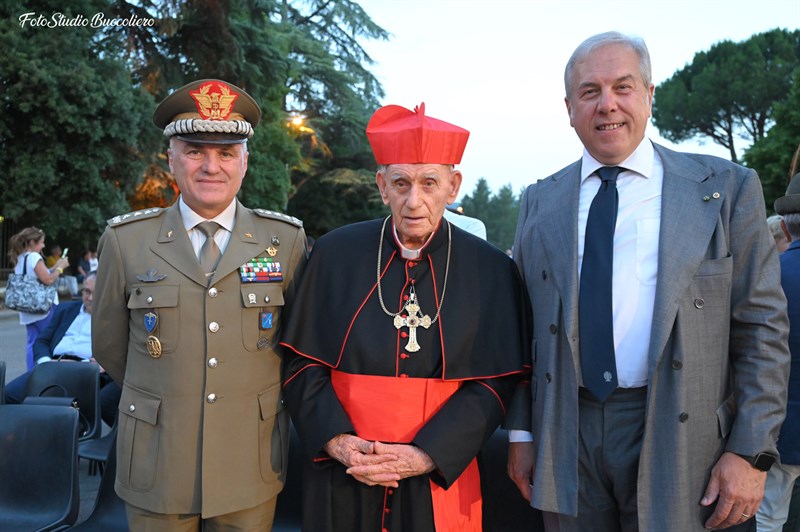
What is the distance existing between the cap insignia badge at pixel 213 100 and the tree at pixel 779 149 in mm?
21705

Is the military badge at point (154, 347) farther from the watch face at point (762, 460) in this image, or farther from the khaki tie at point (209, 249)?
the watch face at point (762, 460)

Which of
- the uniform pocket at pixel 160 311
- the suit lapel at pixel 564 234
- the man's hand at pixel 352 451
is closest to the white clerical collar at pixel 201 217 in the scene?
the uniform pocket at pixel 160 311

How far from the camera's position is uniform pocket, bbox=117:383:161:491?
7.36 ft

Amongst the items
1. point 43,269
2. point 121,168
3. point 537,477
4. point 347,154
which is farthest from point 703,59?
point 537,477

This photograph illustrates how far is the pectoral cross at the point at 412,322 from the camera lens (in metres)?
2.30

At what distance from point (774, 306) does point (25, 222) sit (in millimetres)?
17109

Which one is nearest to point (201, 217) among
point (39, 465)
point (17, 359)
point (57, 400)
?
point (39, 465)

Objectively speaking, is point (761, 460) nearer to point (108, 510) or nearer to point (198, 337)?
point (198, 337)

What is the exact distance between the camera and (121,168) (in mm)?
15469

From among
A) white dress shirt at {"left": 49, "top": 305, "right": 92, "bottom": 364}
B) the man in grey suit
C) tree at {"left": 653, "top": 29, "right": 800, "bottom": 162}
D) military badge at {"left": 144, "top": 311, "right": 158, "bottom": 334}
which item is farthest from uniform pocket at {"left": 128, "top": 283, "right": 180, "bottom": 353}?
tree at {"left": 653, "top": 29, "right": 800, "bottom": 162}

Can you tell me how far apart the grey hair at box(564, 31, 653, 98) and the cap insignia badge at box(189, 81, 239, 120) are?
1.24 metres

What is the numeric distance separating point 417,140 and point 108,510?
7.82 ft

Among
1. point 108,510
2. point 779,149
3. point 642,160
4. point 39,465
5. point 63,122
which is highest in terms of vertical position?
point 779,149

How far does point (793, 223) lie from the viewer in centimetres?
294
